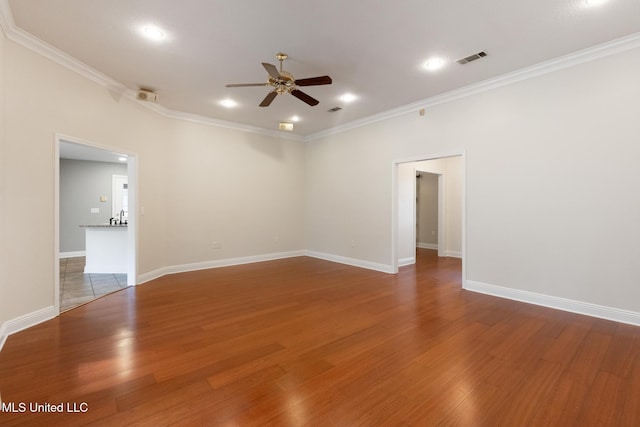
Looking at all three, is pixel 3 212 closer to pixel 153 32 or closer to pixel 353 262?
pixel 153 32

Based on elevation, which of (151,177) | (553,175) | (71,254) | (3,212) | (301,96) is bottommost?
(71,254)

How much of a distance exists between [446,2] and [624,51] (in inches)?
90.9

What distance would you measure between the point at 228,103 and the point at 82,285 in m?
3.92

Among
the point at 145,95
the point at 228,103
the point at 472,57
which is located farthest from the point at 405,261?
the point at 145,95

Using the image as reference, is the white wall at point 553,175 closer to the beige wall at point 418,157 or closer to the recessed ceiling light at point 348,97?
the beige wall at point 418,157

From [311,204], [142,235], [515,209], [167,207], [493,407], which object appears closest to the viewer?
[493,407]

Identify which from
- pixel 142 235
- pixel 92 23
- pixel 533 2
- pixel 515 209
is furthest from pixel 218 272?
pixel 533 2

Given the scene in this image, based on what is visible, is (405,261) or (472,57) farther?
(405,261)

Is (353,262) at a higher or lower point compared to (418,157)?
lower

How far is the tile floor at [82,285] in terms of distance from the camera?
4.09 meters

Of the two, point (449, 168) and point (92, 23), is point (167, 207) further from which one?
point (449, 168)

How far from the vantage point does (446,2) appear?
2.62 metres

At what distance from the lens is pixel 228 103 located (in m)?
5.10

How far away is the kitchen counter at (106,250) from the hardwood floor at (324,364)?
222cm
